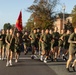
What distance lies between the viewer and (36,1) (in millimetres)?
53969

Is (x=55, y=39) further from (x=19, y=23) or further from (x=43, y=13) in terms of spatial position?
(x=43, y=13)

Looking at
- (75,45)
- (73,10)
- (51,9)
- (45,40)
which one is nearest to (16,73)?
(75,45)

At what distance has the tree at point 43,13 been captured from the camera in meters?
49.0

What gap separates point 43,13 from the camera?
49625mm

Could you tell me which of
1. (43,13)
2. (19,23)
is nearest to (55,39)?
(19,23)

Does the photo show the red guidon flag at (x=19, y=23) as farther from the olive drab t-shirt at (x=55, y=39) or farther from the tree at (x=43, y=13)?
the tree at (x=43, y=13)

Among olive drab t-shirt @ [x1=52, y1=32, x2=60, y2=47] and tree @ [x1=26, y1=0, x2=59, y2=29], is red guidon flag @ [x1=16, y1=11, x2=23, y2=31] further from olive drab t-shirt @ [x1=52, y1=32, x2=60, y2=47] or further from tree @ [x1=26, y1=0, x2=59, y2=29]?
tree @ [x1=26, y1=0, x2=59, y2=29]

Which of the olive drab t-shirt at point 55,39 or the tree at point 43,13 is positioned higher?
the tree at point 43,13

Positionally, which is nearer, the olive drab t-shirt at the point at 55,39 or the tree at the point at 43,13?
the olive drab t-shirt at the point at 55,39

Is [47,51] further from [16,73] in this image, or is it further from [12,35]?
[16,73]

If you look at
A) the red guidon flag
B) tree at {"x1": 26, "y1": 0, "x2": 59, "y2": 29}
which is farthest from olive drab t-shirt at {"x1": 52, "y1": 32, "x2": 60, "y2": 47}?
tree at {"x1": 26, "y1": 0, "x2": 59, "y2": 29}

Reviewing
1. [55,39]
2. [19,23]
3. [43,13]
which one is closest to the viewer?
[19,23]

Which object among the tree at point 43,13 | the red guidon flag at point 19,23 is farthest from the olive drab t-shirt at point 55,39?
the tree at point 43,13

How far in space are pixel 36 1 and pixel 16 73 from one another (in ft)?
140
